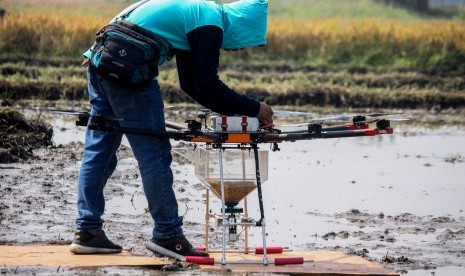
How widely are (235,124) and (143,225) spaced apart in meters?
2.08

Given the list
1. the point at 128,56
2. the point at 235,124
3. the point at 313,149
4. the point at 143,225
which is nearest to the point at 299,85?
the point at 313,149

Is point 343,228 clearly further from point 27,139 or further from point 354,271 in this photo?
point 27,139

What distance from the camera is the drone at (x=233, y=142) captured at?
6.88 metres

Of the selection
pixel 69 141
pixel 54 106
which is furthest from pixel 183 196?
pixel 54 106

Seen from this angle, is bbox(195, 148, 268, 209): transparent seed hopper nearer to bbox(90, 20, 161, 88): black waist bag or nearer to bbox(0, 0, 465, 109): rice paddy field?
bbox(90, 20, 161, 88): black waist bag

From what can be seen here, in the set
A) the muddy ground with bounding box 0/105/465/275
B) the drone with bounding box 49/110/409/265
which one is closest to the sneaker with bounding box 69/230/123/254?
the muddy ground with bounding box 0/105/465/275

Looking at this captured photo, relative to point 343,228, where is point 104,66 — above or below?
above

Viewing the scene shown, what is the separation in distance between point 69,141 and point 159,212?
23.3 ft

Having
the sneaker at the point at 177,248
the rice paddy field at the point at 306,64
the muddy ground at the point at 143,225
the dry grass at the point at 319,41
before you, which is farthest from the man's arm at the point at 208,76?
the dry grass at the point at 319,41

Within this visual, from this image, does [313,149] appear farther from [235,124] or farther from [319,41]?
[319,41]

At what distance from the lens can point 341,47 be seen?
28.0 meters

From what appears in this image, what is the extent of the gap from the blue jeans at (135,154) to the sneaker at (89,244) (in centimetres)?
4

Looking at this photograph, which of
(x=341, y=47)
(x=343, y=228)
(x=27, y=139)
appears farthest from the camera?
(x=341, y=47)

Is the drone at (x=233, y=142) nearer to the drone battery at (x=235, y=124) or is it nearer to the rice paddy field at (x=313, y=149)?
the drone battery at (x=235, y=124)
